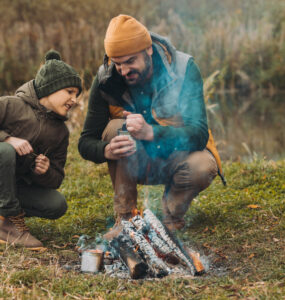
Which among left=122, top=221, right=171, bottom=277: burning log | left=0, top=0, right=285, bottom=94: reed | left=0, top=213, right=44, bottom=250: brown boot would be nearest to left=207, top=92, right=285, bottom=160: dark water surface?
left=0, top=0, right=285, bottom=94: reed

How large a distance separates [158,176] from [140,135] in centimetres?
52

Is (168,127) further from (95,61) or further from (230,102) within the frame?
(230,102)

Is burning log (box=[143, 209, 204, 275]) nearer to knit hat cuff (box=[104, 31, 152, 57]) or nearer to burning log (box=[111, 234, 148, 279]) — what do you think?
burning log (box=[111, 234, 148, 279])

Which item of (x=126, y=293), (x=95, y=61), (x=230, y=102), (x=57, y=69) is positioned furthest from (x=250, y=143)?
(x=126, y=293)

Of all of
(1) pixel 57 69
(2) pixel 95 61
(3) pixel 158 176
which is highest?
(1) pixel 57 69

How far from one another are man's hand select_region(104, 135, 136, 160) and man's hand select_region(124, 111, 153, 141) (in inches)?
2.4

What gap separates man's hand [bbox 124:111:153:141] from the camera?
3084mm

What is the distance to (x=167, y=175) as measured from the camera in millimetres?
3547

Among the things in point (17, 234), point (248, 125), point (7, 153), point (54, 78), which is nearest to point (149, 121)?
point (54, 78)

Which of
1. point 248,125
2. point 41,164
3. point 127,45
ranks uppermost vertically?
point 127,45

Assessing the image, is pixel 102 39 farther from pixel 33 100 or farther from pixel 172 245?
→ pixel 172 245

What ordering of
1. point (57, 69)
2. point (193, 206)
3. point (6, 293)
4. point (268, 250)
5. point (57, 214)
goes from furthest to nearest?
1. point (193, 206)
2. point (57, 214)
3. point (57, 69)
4. point (268, 250)
5. point (6, 293)

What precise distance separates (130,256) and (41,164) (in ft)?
2.93

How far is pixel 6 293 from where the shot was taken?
2332mm
